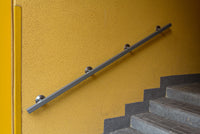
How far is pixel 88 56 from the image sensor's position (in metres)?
1.62

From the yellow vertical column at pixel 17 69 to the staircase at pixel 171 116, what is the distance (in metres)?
0.95

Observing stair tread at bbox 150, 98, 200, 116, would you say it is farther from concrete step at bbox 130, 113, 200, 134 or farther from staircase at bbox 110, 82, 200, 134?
concrete step at bbox 130, 113, 200, 134

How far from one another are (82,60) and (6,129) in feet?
2.62

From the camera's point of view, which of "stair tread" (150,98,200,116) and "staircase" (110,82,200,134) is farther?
"stair tread" (150,98,200,116)

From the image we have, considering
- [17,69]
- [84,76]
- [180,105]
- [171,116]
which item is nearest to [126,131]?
[171,116]

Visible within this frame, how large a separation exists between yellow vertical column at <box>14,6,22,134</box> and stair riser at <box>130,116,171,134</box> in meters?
1.16

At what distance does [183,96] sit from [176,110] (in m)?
0.32

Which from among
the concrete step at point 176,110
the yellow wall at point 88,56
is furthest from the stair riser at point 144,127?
the concrete step at point 176,110

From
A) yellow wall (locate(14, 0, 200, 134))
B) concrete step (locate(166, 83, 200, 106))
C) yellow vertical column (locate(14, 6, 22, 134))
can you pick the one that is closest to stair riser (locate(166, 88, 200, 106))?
concrete step (locate(166, 83, 200, 106))

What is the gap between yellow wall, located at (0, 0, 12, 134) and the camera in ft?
4.05

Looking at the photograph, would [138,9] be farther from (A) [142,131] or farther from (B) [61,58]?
(A) [142,131]

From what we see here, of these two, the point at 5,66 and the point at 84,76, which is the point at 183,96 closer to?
the point at 84,76

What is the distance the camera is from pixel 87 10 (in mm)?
1586

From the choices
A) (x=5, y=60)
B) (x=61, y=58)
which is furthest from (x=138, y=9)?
(x=5, y=60)
